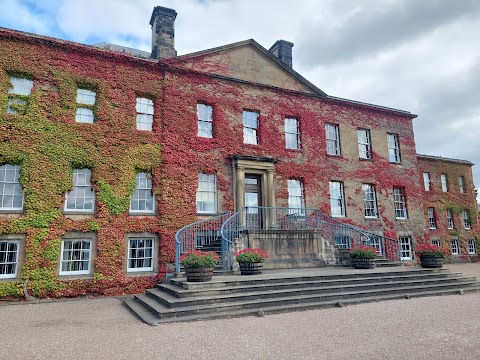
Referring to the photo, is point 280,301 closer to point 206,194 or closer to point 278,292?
point 278,292

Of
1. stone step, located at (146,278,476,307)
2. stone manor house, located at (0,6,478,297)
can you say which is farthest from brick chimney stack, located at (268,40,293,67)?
stone step, located at (146,278,476,307)

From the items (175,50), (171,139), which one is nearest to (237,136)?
(171,139)

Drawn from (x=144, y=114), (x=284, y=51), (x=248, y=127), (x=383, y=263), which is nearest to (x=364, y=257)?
(x=383, y=263)

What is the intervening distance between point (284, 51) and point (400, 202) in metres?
11.8

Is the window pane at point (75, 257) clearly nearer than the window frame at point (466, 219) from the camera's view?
Yes

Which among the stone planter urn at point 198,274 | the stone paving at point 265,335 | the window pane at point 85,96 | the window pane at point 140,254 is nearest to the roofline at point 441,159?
the stone paving at point 265,335

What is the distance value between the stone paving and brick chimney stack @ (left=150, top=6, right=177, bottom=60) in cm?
1230

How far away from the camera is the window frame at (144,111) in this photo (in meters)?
15.7

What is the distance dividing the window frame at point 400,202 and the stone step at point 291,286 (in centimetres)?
875

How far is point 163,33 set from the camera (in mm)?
17203

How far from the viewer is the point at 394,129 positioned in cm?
2266

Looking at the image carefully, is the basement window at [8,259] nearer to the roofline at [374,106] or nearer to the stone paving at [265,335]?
the stone paving at [265,335]

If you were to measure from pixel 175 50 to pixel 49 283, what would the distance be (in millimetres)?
11839

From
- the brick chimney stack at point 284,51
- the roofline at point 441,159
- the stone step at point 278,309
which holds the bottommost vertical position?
the stone step at point 278,309
